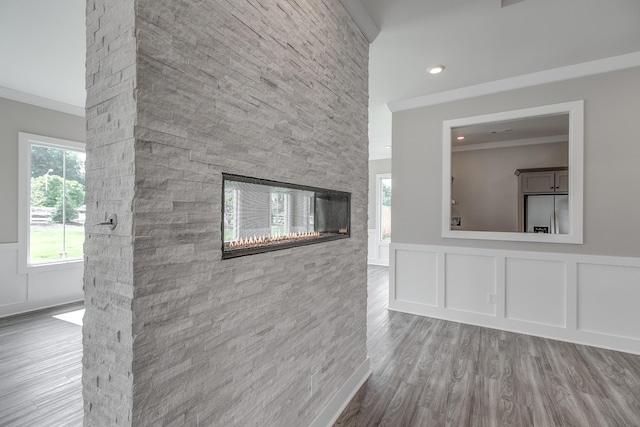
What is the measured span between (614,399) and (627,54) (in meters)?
2.99

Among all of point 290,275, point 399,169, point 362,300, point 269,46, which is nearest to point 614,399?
point 362,300

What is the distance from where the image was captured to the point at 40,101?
3.86 meters

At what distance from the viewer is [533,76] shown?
3.10 meters

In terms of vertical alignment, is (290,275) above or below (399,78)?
below

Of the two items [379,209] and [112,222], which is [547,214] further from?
[112,222]

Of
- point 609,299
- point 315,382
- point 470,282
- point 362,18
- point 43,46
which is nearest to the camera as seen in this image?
point 315,382

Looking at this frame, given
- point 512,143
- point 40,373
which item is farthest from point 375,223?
point 40,373

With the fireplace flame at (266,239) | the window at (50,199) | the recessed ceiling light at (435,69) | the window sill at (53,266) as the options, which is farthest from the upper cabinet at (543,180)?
the window sill at (53,266)

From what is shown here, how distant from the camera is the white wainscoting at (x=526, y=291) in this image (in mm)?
2783

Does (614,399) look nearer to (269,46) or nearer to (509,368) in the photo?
(509,368)

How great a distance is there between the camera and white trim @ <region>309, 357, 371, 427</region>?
5.67 feet

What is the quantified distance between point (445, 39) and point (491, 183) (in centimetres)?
328

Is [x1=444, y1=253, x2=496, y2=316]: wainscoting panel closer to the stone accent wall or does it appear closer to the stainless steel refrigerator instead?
the stainless steel refrigerator

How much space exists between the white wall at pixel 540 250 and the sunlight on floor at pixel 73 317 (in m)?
3.93
